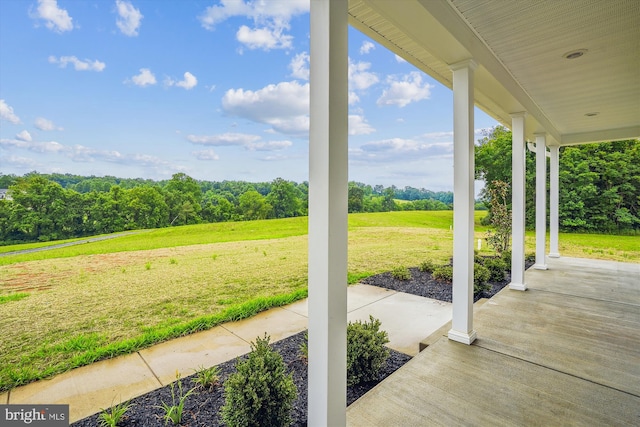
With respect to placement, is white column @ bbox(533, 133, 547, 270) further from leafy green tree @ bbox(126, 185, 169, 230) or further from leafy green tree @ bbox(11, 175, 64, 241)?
leafy green tree @ bbox(11, 175, 64, 241)

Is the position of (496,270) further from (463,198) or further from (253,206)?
(253,206)

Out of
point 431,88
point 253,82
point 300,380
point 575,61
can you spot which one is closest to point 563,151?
point 431,88

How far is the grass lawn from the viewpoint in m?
2.68

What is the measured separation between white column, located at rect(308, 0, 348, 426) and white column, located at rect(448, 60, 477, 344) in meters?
1.56

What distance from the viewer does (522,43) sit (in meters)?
2.37

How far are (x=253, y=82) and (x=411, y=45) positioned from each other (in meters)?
6.46

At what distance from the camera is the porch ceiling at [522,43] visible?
1.88 metres

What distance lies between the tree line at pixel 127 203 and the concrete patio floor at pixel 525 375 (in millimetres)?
1438

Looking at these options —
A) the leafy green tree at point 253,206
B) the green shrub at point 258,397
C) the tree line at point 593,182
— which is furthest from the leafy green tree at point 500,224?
the green shrub at point 258,397

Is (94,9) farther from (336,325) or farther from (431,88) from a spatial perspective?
(431,88)

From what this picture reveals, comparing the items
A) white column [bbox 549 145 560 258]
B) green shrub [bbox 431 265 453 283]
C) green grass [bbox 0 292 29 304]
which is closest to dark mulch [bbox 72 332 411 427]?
green grass [bbox 0 292 29 304]

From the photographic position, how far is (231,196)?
6320mm

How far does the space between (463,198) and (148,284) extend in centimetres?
462

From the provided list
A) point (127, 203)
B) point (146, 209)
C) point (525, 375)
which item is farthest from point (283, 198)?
point (525, 375)
